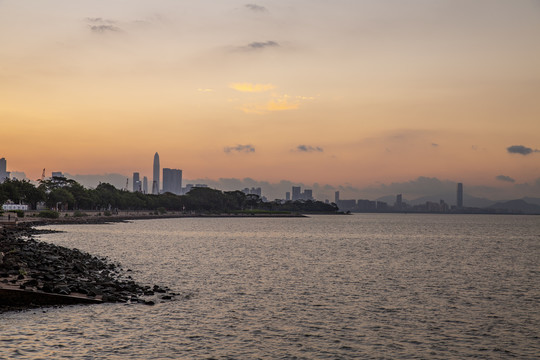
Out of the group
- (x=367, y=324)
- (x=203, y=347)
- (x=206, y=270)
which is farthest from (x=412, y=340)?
(x=206, y=270)

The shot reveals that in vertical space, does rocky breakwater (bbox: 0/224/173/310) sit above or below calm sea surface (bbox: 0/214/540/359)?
above

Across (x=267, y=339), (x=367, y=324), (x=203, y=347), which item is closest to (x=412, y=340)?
(x=367, y=324)

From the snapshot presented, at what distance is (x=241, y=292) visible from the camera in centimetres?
4444

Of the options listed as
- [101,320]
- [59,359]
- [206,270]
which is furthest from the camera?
[206,270]

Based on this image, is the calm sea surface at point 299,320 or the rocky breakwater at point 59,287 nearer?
the calm sea surface at point 299,320

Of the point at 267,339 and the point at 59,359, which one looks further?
the point at 267,339

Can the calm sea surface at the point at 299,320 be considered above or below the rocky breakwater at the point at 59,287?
below

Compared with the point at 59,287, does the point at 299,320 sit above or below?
below

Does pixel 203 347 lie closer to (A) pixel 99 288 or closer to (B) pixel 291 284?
(A) pixel 99 288

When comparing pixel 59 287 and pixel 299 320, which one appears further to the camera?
pixel 59 287

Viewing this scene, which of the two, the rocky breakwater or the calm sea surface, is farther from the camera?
the rocky breakwater

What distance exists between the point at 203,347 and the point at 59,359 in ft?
23.1

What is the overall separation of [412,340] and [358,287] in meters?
19.5

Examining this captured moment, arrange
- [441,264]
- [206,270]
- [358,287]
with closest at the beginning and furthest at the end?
[358,287], [206,270], [441,264]
